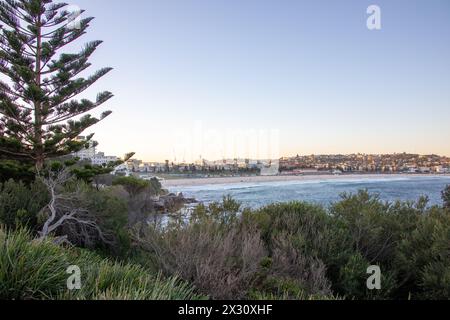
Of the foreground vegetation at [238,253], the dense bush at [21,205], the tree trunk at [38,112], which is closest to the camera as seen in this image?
the foreground vegetation at [238,253]

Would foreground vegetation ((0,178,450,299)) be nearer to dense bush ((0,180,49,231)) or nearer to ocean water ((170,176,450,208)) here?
dense bush ((0,180,49,231))

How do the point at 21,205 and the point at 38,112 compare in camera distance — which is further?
the point at 38,112

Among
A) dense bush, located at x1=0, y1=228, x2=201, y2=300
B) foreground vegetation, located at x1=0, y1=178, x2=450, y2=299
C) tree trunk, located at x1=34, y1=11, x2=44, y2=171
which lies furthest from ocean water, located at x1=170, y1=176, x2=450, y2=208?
dense bush, located at x1=0, y1=228, x2=201, y2=300

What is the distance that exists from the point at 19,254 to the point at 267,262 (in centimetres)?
345

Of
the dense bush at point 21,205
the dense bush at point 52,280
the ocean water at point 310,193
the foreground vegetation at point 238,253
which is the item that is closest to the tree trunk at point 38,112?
the foreground vegetation at point 238,253

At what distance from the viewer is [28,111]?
12.8 m

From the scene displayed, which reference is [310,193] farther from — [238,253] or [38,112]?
[238,253]

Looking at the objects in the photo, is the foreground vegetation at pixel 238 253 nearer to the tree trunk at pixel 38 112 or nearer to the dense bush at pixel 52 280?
the dense bush at pixel 52 280

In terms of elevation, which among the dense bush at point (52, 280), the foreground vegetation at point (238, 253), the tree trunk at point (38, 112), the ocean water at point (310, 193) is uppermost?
the tree trunk at point (38, 112)

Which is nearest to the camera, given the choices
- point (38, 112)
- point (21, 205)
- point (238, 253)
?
point (238, 253)

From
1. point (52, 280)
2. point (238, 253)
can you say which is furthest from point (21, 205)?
point (52, 280)

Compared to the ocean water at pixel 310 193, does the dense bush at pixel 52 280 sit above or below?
above

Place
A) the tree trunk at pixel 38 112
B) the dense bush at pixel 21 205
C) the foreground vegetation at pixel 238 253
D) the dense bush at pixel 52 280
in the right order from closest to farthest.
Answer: the dense bush at pixel 52 280 < the foreground vegetation at pixel 238 253 < the dense bush at pixel 21 205 < the tree trunk at pixel 38 112
